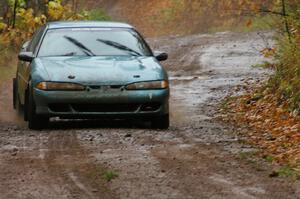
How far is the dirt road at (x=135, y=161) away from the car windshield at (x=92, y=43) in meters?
1.00

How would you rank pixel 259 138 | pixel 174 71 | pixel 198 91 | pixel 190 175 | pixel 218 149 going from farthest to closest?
1. pixel 174 71
2. pixel 198 91
3. pixel 259 138
4. pixel 218 149
5. pixel 190 175

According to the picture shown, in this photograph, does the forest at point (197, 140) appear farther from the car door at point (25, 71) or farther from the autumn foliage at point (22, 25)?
the car door at point (25, 71)

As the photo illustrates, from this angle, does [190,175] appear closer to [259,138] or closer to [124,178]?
[124,178]

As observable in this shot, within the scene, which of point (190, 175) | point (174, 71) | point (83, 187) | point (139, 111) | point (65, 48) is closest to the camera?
point (83, 187)

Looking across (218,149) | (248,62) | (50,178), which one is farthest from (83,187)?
(248,62)

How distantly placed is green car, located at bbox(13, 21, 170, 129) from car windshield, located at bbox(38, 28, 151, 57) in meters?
0.01

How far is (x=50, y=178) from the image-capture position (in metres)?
8.34

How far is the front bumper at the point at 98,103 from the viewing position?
11945 mm

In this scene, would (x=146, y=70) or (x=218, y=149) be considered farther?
(x=146, y=70)

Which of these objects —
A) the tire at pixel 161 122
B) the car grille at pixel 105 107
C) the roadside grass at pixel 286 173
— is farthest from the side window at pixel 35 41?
the roadside grass at pixel 286 173

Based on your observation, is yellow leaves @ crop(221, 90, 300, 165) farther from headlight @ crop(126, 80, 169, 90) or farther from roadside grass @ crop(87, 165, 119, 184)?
roadside grass @ crop(87, 165, 119, 184)

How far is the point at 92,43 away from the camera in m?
13.2

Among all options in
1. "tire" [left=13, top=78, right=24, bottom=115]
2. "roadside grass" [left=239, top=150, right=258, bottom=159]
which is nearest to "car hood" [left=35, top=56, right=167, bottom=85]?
"tire" [left=13, top=78, right=24, bottom=115]

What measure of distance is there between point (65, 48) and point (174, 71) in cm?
1002
